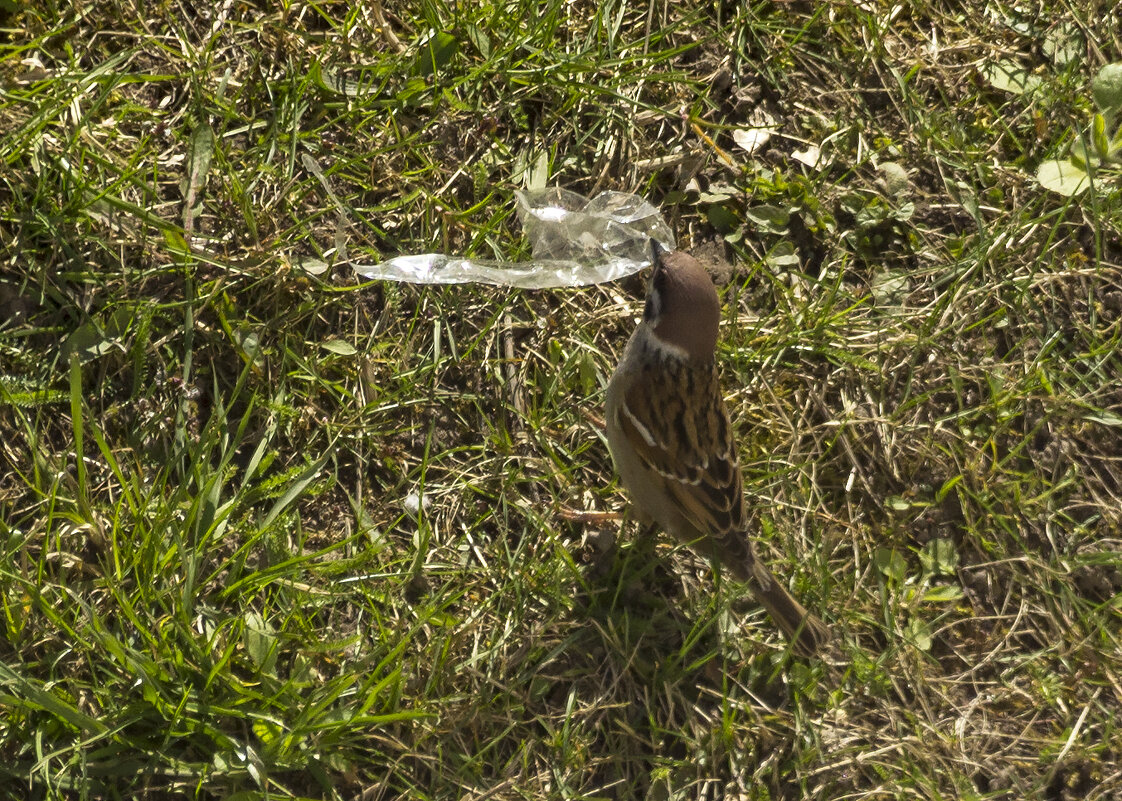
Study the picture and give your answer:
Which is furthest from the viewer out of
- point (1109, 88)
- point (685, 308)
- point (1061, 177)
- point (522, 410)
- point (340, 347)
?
point (1109, 88)

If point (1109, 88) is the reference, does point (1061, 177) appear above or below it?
below

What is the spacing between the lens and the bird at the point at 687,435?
3.98 m

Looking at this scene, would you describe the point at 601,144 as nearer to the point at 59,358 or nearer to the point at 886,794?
the point at 59,358

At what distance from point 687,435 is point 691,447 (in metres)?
0.05

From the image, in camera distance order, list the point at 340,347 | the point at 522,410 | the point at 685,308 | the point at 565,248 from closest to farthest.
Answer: the point at 685,308
the point at 340,347
the point at 522,410
the point at 565,248

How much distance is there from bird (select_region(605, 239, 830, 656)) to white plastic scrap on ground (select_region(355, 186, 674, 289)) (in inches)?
16.7

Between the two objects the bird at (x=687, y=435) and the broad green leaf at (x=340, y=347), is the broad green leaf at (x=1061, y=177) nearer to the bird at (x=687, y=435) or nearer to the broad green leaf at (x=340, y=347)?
the bird at (x=687, y=435)

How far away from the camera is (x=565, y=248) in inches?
176

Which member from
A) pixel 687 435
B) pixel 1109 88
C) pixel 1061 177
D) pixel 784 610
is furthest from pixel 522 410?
pixel 1109 88

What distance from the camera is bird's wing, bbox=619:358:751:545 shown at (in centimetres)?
396

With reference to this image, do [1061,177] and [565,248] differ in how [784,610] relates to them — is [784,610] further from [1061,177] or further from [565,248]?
[1061,177]

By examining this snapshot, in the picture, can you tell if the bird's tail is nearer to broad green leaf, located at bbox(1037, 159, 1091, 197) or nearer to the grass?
the grass

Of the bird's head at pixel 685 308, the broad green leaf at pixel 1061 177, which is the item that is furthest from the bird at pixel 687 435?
the broad green leaf at pixel 1061 177

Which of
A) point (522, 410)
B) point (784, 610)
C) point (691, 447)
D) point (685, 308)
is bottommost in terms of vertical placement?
point (784, 610)
